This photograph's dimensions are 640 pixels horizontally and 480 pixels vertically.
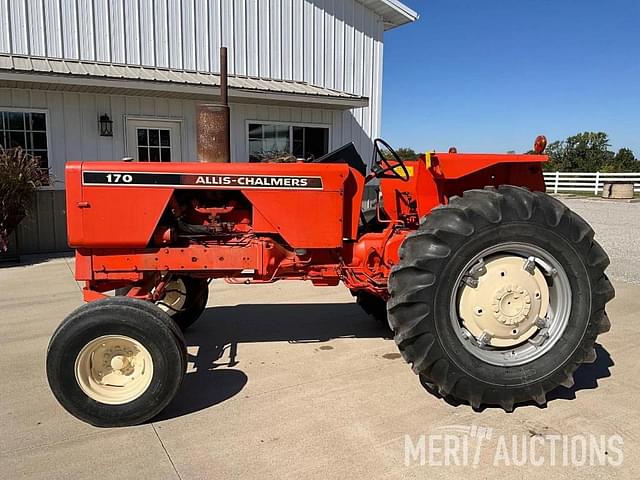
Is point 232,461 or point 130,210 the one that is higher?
point 130,210

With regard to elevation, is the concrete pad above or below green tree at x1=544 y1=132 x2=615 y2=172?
below

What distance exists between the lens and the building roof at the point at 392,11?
11477mm

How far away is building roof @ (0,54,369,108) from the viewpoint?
7.53 m

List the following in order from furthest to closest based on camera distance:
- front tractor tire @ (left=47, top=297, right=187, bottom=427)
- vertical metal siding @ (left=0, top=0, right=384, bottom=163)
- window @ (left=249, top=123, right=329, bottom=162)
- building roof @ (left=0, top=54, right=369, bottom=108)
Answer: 1. window @ (left=249, top=123, right=329, bottom=162)
2. vertical metal siding @ (left=0, top=0, right=384, bottom=163)
3. building roof @ (left=0, top=54, right=369, bottom=108)
4. front tractor tire @ (left=47, top=297, right=187, bottom=427)

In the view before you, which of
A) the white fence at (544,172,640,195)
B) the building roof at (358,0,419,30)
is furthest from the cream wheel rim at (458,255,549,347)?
the white fence at (544,172,640,195)

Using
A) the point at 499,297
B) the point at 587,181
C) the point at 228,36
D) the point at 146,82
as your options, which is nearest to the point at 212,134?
the point at 499,297

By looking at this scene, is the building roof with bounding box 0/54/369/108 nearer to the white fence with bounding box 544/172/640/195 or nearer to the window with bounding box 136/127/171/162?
the window with bounding box 136/127/171/162

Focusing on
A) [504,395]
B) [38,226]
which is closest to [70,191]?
[504,395]

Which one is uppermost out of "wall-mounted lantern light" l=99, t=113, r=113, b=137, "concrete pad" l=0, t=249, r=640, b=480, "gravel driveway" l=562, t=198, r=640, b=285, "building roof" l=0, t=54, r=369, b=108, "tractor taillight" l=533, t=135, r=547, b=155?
"building roof" l=0, t=54, r=369, b=108

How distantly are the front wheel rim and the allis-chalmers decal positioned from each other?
1.17 meters

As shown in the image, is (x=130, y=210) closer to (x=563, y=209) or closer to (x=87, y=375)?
(x=87, y=375)

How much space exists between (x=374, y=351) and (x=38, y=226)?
6671 mm

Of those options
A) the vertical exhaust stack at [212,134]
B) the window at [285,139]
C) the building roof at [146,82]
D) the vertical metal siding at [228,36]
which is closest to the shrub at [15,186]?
the building roof at [146,82]

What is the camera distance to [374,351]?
4039mm
